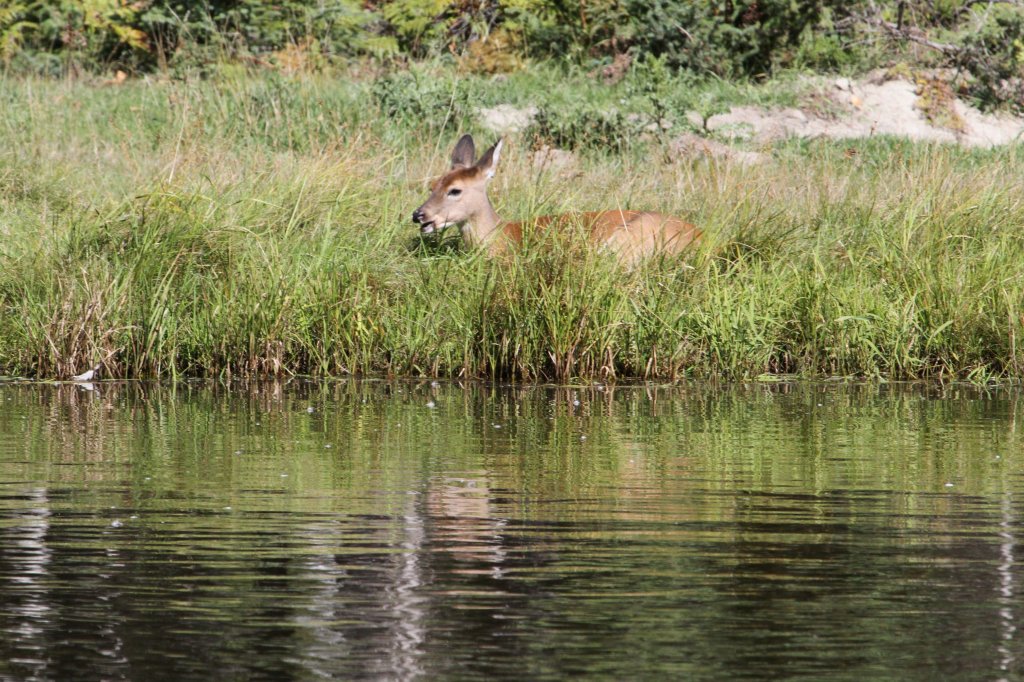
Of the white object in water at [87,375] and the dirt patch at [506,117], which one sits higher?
the dirt patch at [506,117]

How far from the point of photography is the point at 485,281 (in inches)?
415

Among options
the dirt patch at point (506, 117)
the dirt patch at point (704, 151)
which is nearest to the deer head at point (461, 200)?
the dirt patch at point (704, 151)

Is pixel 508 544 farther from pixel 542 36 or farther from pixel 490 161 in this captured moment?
pixel 542 36

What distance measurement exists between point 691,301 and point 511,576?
6.03 meters

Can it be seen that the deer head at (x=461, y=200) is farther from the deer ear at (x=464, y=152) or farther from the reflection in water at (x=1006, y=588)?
the reflection in water at (x=1006, y=588)

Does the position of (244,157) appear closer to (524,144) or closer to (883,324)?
→ (524,144)

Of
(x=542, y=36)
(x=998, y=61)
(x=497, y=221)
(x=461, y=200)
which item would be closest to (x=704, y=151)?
(x=497, y=221)

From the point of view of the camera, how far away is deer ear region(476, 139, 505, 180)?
40.8 feet

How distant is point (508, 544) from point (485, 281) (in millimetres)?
5431

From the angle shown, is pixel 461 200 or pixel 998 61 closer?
pixel 461 200

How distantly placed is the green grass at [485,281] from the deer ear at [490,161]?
0.43m

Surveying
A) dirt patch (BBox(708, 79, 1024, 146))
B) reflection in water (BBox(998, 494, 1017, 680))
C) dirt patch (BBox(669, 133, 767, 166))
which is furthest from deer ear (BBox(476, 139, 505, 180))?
reflection in water (BBox(998, 494, 1017, 680))

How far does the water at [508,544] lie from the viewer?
397 cm

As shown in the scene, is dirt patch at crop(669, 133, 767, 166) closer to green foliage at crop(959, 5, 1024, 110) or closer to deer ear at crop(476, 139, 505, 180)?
deer ear at crop(476, 139, 505, 180)
